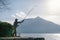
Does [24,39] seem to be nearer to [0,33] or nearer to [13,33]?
[0,33]

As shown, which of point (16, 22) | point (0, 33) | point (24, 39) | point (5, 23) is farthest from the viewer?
point (16, 22)

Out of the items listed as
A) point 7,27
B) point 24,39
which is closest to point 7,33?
point 7,27

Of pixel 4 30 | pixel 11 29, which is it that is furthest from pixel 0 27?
pixel 11 29

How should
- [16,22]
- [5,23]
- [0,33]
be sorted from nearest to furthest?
[0,33] → [5,23] → [16,22]

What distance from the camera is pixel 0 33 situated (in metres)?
19.8

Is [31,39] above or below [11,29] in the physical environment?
below

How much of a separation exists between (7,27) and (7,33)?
573mm

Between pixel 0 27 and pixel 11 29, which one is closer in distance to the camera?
pixel 0 27

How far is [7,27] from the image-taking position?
2088cm

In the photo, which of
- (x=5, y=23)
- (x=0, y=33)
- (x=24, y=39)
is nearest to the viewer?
(x=24, y=39)

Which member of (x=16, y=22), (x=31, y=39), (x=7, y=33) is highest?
(x=16, y=22)

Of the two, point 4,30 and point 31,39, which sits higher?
point 4,30

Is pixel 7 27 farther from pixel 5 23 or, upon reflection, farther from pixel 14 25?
pixel 14 25

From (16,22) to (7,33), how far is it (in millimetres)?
2405
